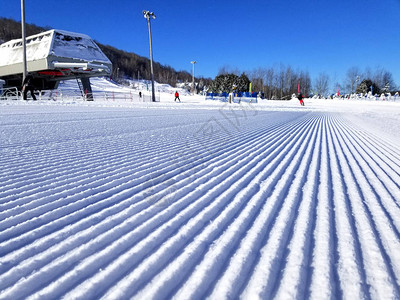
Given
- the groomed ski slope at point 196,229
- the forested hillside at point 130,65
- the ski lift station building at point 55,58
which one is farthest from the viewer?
the forested hillside at point 130,65

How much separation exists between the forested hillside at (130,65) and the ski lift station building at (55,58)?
69576mm

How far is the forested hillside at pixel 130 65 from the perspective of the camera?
3665 inches

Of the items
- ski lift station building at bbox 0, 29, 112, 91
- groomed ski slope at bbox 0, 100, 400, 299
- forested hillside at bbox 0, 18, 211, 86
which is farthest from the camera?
forested hillside at bbox 0, 18, 211, 86

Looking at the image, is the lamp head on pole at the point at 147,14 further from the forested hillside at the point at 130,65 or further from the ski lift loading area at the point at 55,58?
the forested hillside at the point at 130,65

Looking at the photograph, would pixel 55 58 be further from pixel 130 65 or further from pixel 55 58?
pixel 130 65

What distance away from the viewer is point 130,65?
119 metres

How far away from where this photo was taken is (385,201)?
6.22 ft

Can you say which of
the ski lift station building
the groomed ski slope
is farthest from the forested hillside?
the groomed ski slope

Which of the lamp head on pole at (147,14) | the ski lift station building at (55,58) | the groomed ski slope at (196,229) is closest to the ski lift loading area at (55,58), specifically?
the ski lift station building at (55,58)

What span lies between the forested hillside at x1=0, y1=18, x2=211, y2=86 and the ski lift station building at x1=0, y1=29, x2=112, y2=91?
6958 cm

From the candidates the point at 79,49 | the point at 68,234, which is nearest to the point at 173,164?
the point at 68,234

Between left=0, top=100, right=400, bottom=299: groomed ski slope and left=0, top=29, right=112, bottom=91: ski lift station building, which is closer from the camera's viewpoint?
left=0, top=100, right=400, bottom=299: groomed ski slope

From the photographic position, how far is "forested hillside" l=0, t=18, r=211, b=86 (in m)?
93.1

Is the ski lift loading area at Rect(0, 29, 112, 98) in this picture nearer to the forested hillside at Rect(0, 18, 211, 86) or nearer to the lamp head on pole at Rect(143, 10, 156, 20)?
the lamp head on pole at Rect(143, 10, 156, 20)
